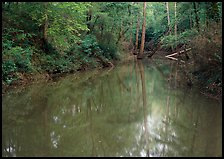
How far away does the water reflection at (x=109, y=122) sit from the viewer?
7.40m

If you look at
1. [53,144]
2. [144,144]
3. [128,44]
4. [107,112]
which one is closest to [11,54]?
[107,112]

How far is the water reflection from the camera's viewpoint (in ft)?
24.3

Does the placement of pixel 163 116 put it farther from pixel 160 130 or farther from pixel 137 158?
pixel 137 158

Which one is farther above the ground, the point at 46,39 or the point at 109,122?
the point at 46,39

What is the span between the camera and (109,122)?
9633 millimetres

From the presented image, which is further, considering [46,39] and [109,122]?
[46,39]

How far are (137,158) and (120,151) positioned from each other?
2.07 ft

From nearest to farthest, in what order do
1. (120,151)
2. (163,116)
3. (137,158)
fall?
1. (137,158)
2. (120,151)
3. (163,116)

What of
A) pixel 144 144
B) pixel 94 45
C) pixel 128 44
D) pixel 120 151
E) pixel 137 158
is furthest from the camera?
pixel 128 44

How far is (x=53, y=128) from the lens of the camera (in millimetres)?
8969

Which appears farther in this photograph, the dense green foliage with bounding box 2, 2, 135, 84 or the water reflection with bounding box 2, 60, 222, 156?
the dense green foliage with bounding box 2, 2, 135, 84

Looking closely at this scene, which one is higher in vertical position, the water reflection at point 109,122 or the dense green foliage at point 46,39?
the dense green foliage at point 46,39

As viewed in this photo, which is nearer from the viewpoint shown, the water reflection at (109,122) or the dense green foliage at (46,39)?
the water reflection at (109,122)

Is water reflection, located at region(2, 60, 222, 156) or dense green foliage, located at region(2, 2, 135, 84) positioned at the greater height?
dense green foliage, located at region(2, 2, 135, 84)
